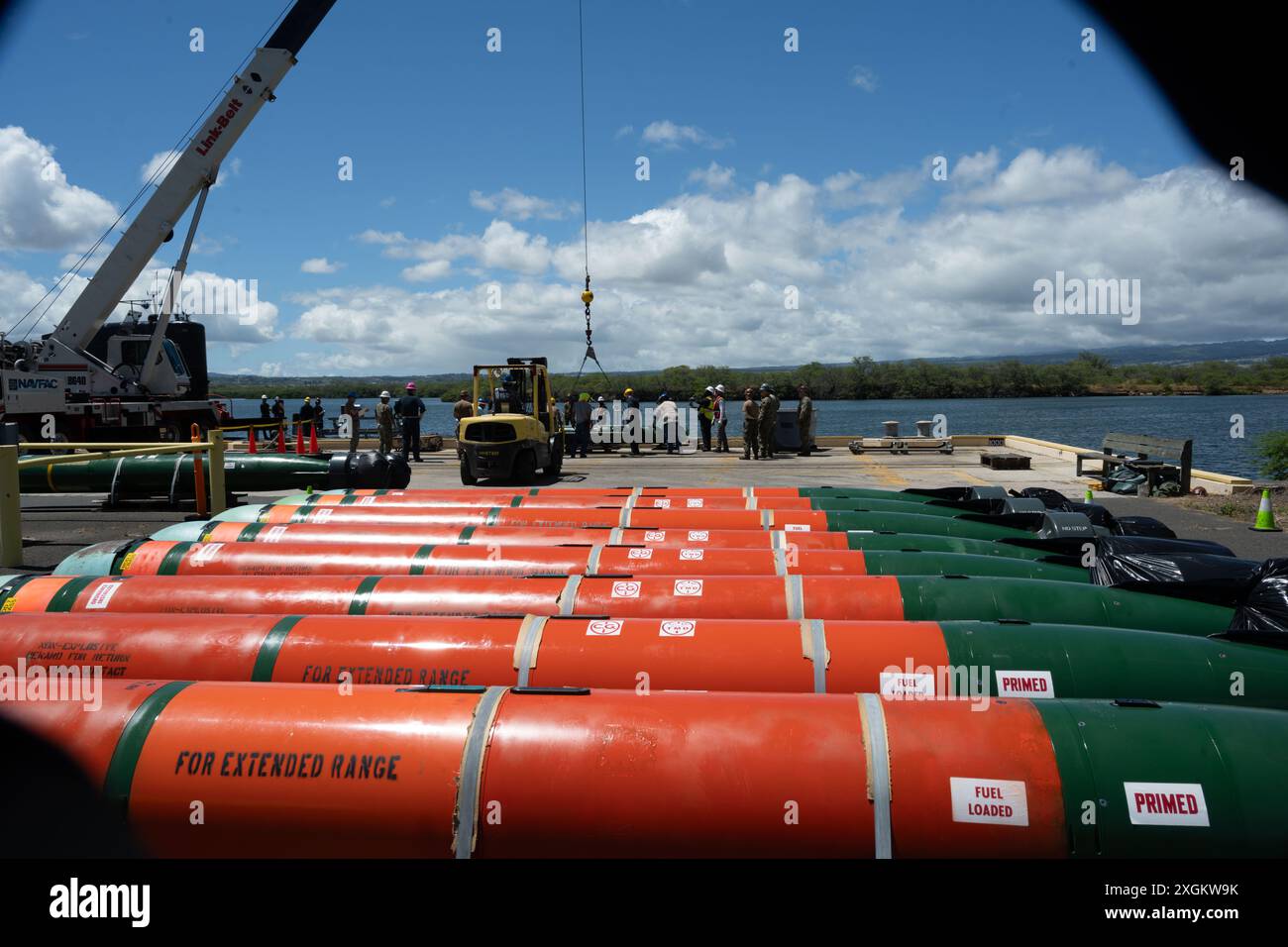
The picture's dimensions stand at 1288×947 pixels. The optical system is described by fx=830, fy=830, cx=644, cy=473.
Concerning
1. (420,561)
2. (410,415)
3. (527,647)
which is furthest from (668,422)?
(527,647)

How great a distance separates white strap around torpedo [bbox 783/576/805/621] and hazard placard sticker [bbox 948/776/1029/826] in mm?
2532

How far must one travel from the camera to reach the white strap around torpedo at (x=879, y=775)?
3.21m

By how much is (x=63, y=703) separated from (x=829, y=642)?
3.87 metres

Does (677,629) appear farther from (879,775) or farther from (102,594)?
(102,594)

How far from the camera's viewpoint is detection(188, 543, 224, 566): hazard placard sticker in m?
7.41

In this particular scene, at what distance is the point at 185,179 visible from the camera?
71.9 ft

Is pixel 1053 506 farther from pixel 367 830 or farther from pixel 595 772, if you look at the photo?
pixel 367 830

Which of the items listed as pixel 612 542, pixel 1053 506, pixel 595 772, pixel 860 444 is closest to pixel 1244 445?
pixel 860 444

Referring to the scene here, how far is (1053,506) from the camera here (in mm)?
9914

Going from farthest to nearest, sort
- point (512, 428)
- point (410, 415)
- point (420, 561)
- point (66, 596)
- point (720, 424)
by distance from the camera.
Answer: point (720, 424)
point (410, 415)
point (512, 428)
point (420, 561)
point (66, 596)

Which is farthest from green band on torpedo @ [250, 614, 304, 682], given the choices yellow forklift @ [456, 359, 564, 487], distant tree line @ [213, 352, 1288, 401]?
distant tree line @ [213, 352, 1288, 401]

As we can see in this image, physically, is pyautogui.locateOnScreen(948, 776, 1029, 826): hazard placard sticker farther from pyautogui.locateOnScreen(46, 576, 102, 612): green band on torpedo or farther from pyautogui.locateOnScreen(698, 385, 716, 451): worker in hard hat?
pyautogui.locateOnScreen(698, 385, 716, 451): worker in hard hat

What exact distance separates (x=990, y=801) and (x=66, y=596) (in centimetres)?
623
